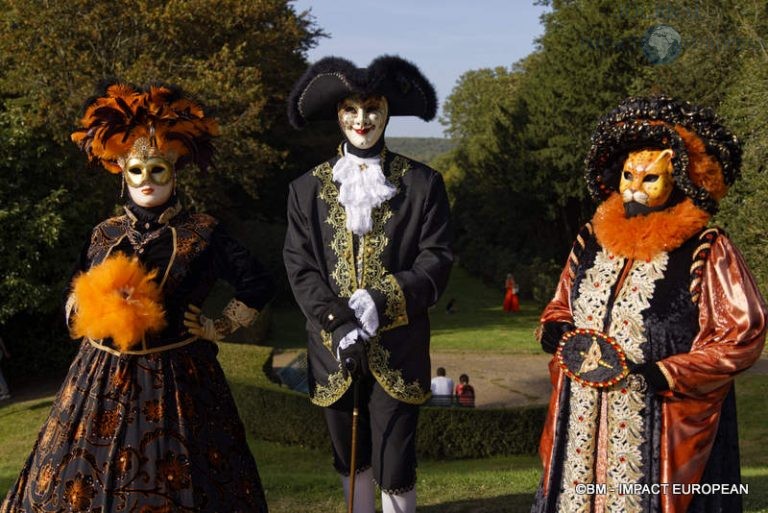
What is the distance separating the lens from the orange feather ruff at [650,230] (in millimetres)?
4543

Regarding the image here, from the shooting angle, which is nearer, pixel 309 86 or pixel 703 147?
pixel 703 147

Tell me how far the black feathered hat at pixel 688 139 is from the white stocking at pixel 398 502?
234 cm

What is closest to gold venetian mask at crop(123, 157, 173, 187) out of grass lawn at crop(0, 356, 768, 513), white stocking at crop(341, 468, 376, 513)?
white stocking at crop(341, 468, 376, 513)

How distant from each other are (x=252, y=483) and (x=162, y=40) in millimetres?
18760

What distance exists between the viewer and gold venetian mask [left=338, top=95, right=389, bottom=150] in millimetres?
5188

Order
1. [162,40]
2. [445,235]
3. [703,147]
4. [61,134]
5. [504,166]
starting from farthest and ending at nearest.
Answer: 1. [504,166]
2. [162,40]
3. [61,134]
4. [445,235]
5. [703,147]

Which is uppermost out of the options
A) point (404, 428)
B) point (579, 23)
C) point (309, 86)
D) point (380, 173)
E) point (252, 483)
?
point (579, 23)

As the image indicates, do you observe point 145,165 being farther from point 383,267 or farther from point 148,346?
point 383,267

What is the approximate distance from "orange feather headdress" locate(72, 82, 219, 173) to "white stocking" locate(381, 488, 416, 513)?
2.41 m

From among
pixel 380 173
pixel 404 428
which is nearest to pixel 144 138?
pixel 380 173

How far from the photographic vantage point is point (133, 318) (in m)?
4.88

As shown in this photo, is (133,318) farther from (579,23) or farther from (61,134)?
(579,23)

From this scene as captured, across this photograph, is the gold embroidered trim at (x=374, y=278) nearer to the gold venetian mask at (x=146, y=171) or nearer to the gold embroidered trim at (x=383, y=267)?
the gold embroidered trim at (x=383, y=267)

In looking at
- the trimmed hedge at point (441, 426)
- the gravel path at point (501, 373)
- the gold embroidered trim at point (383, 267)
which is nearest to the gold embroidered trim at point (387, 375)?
the gold embroidered trim at point (383, 267)
